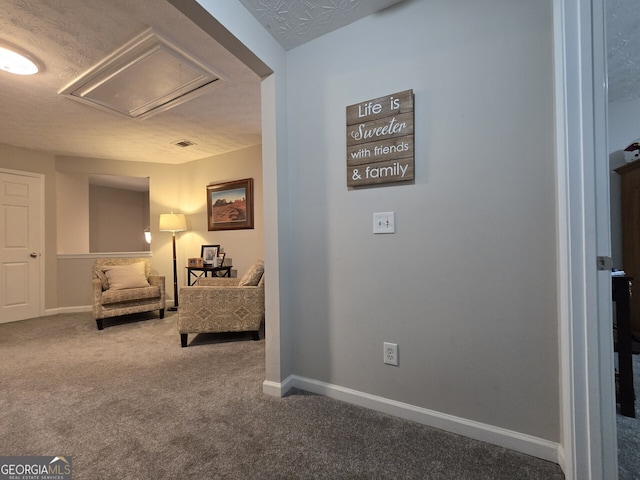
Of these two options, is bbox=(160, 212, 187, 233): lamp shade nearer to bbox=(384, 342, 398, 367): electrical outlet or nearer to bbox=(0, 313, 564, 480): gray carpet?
bbox=(0, 313, 564, 480): gray carpet

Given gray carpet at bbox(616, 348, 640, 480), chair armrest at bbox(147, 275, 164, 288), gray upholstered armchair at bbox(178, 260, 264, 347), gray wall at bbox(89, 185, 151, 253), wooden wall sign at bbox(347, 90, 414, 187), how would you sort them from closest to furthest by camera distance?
gray carpet at bbox(616, 348, 640, 480), wooden wall sign at bbox(347, 90, 414, 187), gray upholstered armchair at bbox(178, 260, 264, 347), chair armrest at bbox(147, 275, 164, 288), gray wall at bbox(89, 185, 151, 253)

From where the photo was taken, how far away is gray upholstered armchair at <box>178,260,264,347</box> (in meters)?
2.71

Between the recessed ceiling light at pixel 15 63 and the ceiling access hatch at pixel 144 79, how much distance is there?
261 millimetres

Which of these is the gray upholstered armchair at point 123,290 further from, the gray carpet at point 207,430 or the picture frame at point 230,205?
the picture frame at point 230,205

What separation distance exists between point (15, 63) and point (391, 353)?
126 inches

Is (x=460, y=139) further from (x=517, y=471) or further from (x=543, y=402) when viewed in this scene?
(x=517, y=471)

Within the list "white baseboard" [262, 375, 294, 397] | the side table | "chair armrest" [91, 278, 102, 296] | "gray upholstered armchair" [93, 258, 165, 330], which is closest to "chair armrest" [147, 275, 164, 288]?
"gray upholstered armchair" [93, 258, 165, 330]

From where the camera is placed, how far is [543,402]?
1.27 m

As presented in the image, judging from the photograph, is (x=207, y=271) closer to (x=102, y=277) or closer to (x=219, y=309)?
(x=102, y=277)

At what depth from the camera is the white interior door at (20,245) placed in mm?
3738

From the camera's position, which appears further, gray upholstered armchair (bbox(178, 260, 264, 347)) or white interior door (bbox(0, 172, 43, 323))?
white interior door (bbox(0, 172, 43, 323))

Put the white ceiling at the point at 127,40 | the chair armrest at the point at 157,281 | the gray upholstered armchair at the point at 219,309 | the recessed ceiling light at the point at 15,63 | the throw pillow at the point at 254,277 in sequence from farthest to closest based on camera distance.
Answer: the chair armrest at the point at 157,281
the throw pillow at the point at 254,277
the gray upholstered armchair at the point at 219,309
the recessed ceiling light at the point at 15,63
the white ceiling at the point at 127,40

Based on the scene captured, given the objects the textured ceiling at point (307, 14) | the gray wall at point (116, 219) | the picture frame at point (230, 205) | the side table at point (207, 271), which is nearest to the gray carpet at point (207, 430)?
the side table at point (207, 271)

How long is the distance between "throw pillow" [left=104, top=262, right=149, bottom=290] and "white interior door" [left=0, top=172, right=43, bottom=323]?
1307mm
